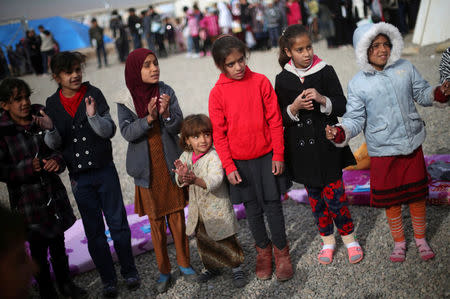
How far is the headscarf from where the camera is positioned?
287 centimetres

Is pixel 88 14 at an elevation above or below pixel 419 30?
above

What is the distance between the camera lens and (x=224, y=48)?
2732 millimetres

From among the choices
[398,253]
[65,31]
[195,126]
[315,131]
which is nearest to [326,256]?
[398,253]

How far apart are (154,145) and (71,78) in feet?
2.43

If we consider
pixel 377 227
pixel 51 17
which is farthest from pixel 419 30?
pixel 51 17

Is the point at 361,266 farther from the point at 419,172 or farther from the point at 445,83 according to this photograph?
the point at 445,83

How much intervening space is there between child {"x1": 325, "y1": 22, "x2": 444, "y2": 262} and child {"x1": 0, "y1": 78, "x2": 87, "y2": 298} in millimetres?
1981

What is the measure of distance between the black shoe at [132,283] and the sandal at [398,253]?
1.95 metres

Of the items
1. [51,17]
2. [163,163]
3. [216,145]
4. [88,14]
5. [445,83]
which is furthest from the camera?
[88,14]

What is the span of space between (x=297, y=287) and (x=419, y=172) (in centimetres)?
118

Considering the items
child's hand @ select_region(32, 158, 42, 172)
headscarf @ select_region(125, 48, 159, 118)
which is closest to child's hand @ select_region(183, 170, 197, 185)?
headscarf @ select_region(125, 48, 159, 118)

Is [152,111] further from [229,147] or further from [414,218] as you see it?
[414,218]

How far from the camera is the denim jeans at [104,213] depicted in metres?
3.02

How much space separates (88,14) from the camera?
2917 centimetres
